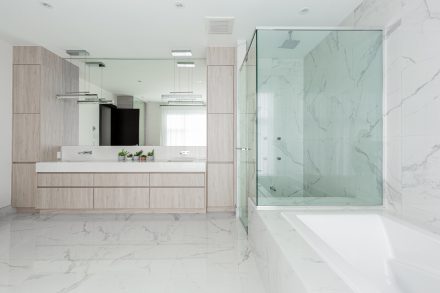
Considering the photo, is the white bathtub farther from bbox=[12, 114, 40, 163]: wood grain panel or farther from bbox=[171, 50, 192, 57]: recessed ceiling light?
bbox=[12, 114, 40, 163]: wood grain panel

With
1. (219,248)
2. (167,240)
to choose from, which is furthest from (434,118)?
(167,240)

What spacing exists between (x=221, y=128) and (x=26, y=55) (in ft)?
10.2

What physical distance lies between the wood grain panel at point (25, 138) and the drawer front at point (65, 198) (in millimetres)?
552

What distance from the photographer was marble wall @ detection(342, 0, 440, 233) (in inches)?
73.9

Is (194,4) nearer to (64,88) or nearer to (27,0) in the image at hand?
(27,0)

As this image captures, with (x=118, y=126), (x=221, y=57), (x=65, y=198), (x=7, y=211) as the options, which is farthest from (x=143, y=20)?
(x=7, y=211)

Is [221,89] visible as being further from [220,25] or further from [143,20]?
[143,20]

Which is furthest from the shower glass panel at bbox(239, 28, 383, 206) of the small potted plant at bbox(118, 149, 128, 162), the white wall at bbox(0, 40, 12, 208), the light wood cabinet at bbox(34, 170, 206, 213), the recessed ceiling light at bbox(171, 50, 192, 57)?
the white wall at bbox(0, 40, 12, 208)

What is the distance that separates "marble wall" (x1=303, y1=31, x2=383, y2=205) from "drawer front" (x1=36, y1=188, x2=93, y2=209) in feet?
10.2

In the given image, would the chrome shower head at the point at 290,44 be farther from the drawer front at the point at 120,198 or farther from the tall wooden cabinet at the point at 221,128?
the drawer front at the point at 120,198

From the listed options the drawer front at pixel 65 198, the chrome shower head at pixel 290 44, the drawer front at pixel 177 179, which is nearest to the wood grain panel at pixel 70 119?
the drawer front at pixel 65 198

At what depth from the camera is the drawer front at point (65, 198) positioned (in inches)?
159

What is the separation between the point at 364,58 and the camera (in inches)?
98.4

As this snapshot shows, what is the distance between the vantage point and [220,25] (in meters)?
3.44
